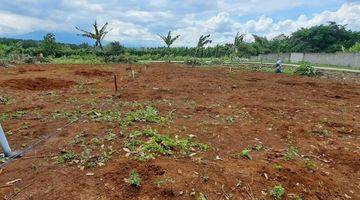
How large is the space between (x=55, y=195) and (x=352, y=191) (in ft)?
13.3

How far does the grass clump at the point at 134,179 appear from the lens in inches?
173

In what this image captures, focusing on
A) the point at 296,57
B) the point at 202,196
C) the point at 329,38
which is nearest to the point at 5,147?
the point at 202,196

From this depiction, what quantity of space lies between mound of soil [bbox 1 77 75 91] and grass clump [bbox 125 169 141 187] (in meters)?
10.2

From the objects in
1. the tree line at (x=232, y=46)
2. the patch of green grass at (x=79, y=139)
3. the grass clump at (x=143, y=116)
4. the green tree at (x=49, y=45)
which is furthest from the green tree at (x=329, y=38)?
the patch of green grass at (x=79, y=139)

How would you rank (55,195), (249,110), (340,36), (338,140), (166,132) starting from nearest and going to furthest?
(55,195) → (166,132) → (338,140) → (249,110) → (340,36)

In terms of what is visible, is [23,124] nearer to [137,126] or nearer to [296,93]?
[137,126]

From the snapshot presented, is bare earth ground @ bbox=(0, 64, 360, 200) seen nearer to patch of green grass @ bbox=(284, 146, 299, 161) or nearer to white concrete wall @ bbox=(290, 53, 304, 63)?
patch of green grass @ bbox=(284, 146, 299, 161)

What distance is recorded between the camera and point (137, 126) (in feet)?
22.8

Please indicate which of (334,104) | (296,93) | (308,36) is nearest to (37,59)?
(296,93)

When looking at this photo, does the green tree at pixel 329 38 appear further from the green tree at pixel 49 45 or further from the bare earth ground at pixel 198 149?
the bare earth ground at pixel 198 149

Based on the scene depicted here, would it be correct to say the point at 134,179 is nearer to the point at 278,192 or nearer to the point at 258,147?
the point at 278,192

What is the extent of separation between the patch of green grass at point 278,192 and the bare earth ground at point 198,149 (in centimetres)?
7

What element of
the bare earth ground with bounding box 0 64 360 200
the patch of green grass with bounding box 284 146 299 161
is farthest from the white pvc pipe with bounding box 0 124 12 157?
the patch of green grass with bounding box 284 146 299 161

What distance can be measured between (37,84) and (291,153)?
11706 millimetres
